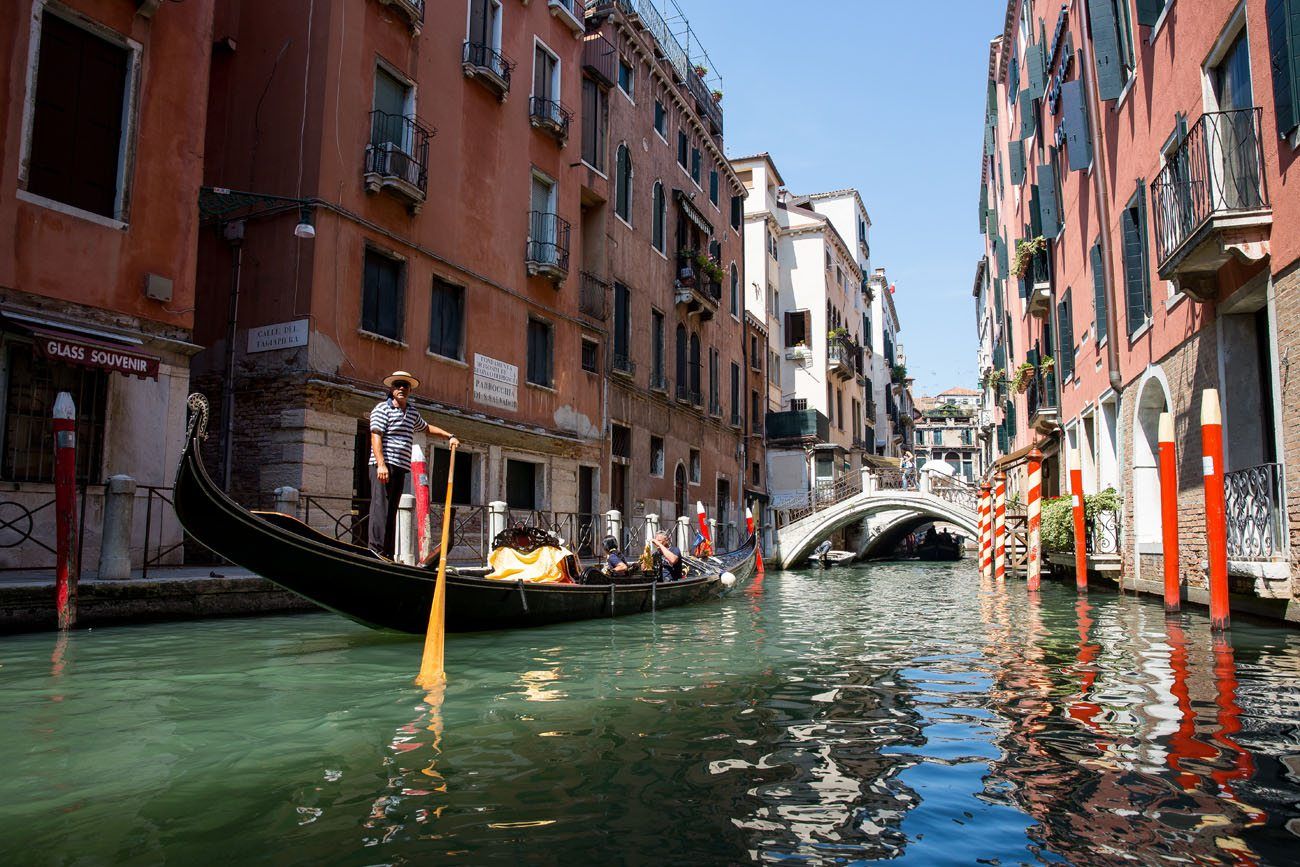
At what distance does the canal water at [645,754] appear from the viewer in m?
2.72

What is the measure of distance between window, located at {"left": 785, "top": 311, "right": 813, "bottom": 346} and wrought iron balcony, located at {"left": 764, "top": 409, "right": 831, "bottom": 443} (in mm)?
2881

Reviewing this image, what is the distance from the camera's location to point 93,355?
843 cm

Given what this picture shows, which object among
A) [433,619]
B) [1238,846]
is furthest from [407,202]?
[1238,846]

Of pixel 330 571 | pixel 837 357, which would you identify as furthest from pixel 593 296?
pixel 837 357

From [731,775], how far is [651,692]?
→ 184 centimetres

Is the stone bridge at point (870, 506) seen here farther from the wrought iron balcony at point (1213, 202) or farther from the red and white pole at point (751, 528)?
the wrought iron balcony at point (1213, 202)

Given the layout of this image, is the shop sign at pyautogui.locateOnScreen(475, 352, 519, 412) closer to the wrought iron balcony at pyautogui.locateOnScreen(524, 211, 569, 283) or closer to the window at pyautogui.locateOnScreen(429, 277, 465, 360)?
the window at pyautogui.locateOnScreen(429, 277, 465, 360)

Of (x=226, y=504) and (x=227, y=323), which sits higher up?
(x=227, y=323)

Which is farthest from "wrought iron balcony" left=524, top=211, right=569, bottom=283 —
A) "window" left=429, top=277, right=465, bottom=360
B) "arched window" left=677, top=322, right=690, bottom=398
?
"arched window" left=677, top=322, right=690, bottom=398

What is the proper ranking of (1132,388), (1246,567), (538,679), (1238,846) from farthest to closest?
(1132,388) → (1246,567) → (538,679) → (1238,846)

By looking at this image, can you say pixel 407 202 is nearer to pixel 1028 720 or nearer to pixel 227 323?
pixel 227 323

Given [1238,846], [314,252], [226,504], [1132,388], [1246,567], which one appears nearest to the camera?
[1238,846]

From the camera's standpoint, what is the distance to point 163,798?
10.2ft

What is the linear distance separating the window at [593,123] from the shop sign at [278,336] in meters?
8.04
